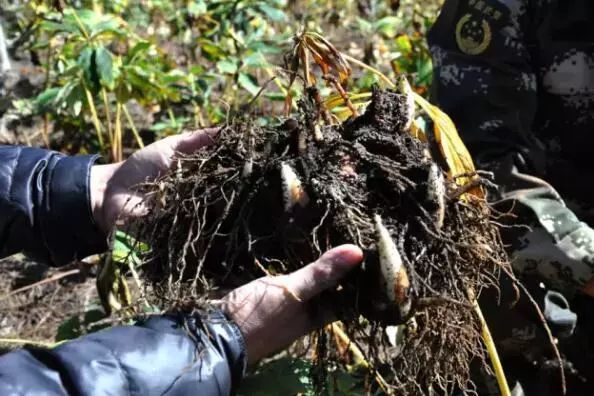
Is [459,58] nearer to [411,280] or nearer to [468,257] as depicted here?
[468,257]

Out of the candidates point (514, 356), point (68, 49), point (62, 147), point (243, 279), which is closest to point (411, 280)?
point (243, 279)

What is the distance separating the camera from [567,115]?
2.06 metres

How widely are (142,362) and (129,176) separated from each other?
0.56 metres

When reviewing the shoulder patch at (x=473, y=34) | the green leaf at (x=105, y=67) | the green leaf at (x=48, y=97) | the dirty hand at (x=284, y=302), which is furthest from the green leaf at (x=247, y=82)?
the dirty hand at (x=284, y=302)

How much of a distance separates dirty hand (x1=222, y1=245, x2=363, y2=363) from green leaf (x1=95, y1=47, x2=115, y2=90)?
→ 3.85 ft

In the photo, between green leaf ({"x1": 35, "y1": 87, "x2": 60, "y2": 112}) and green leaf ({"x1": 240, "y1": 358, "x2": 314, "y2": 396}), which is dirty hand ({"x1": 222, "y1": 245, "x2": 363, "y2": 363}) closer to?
green leaf ({"x1": 240, "y1": 358, "x2": 314, "y2": 396})

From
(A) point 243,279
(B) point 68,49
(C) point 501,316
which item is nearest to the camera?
(A) point 243,279

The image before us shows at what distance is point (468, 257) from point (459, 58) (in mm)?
900

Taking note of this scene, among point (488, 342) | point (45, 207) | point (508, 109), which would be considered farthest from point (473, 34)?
point (45, 207)

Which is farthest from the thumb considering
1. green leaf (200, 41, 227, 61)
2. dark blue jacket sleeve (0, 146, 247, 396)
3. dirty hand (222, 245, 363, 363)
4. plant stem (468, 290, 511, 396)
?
green leaf (200, 41, 227, 61)

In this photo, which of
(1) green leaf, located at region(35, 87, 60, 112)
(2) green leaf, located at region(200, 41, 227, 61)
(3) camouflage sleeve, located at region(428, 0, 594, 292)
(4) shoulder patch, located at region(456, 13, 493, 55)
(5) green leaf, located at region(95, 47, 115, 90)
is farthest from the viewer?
(2) green leaf, located at region(200, 41, 227, 61)

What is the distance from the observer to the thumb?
1.11m

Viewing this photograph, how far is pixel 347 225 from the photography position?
1.18m

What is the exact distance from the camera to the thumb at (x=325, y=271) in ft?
3.64
